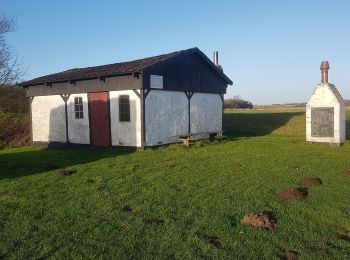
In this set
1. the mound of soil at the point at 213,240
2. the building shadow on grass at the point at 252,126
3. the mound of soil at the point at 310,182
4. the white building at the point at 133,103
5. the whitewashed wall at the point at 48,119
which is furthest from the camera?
the building shadow on grass at the point at 252,126

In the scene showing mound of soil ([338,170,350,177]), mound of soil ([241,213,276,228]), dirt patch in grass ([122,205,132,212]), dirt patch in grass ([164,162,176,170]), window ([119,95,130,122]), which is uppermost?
window ([119,95,130,122])

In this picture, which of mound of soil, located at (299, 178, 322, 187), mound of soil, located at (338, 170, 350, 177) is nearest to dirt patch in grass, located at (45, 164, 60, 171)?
mound of soil, located at (299, 178, 322, 187)

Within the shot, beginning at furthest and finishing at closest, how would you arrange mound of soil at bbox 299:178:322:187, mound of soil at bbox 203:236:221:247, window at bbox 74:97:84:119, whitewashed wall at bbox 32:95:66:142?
whitewashed wall at bbox 32:95:66:142 < window at bbox 74:97:84:119 < mound of soil at bbox 299:178:322:187 < mound of soil at bbox 203:236:221:247

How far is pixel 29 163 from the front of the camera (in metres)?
14.4

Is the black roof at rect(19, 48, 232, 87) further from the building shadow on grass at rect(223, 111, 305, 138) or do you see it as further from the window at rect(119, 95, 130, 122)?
the building shadow on grass at rect(223, 111, 305, 138)

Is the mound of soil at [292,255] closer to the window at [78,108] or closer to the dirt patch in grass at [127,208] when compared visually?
the dirt patch in grass at [127,208]

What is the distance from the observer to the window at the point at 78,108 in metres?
20.7

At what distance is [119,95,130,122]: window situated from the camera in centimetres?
1855

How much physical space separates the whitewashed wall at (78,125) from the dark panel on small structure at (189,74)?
4403 millimetres

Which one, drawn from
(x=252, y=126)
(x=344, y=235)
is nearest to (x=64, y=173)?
(x=344, y=235)

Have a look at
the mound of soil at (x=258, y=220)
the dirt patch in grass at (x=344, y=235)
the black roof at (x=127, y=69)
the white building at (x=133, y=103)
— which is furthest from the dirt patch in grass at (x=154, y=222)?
the black roof at (x=127, y=69)

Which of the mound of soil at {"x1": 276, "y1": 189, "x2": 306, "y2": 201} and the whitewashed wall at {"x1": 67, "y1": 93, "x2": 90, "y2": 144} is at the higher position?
the whitewashed wall at {"x1": 67, "y1": 93, "x2": 90, "y2": 144}

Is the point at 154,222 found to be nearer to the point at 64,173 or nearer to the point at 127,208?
the point at 127,208

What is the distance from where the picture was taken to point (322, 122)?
62.7 feet
